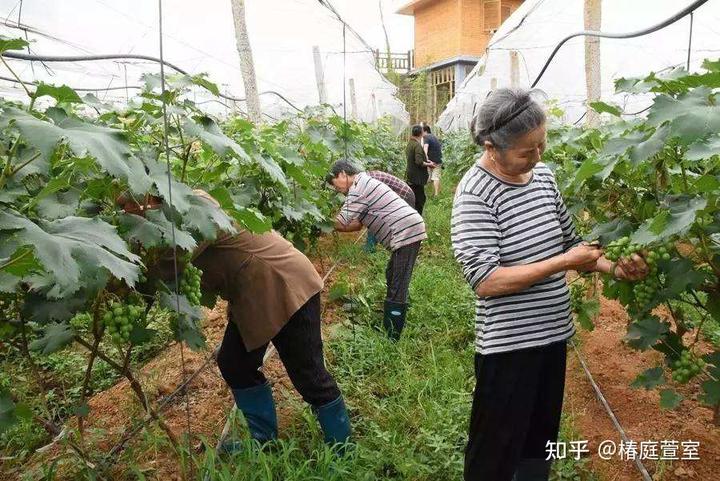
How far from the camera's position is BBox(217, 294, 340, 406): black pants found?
2.43 metres

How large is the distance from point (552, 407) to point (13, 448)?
2.52 m

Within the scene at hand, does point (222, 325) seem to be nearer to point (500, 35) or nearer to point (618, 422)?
point (618, 422)

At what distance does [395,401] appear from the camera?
10.6 feet

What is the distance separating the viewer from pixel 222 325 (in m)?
4.18

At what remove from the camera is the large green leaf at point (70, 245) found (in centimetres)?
112

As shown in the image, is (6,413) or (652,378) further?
(652,378)

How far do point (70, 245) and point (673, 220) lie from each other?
1.38m

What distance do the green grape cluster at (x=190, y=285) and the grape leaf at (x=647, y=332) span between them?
4.70ft

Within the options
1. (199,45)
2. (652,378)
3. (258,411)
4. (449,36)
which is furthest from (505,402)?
(449,36)

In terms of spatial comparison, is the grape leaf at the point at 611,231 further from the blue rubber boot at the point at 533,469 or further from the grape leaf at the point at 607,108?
the blue rubber boot at the point at 533,469

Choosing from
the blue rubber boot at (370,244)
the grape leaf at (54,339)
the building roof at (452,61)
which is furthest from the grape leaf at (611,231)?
the building roof at (452,61)

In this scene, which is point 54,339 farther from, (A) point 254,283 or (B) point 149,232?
(A) point 254,283

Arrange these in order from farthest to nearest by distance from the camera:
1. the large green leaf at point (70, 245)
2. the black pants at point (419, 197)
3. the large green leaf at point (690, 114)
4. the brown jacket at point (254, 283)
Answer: the black pants at point (419, 197), the brown jacket at point (254, 283), the large green leaf at point (690, 114), the large green leaf at point (70, 245)

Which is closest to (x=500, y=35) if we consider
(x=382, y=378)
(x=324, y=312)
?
(x=324, y=312)
